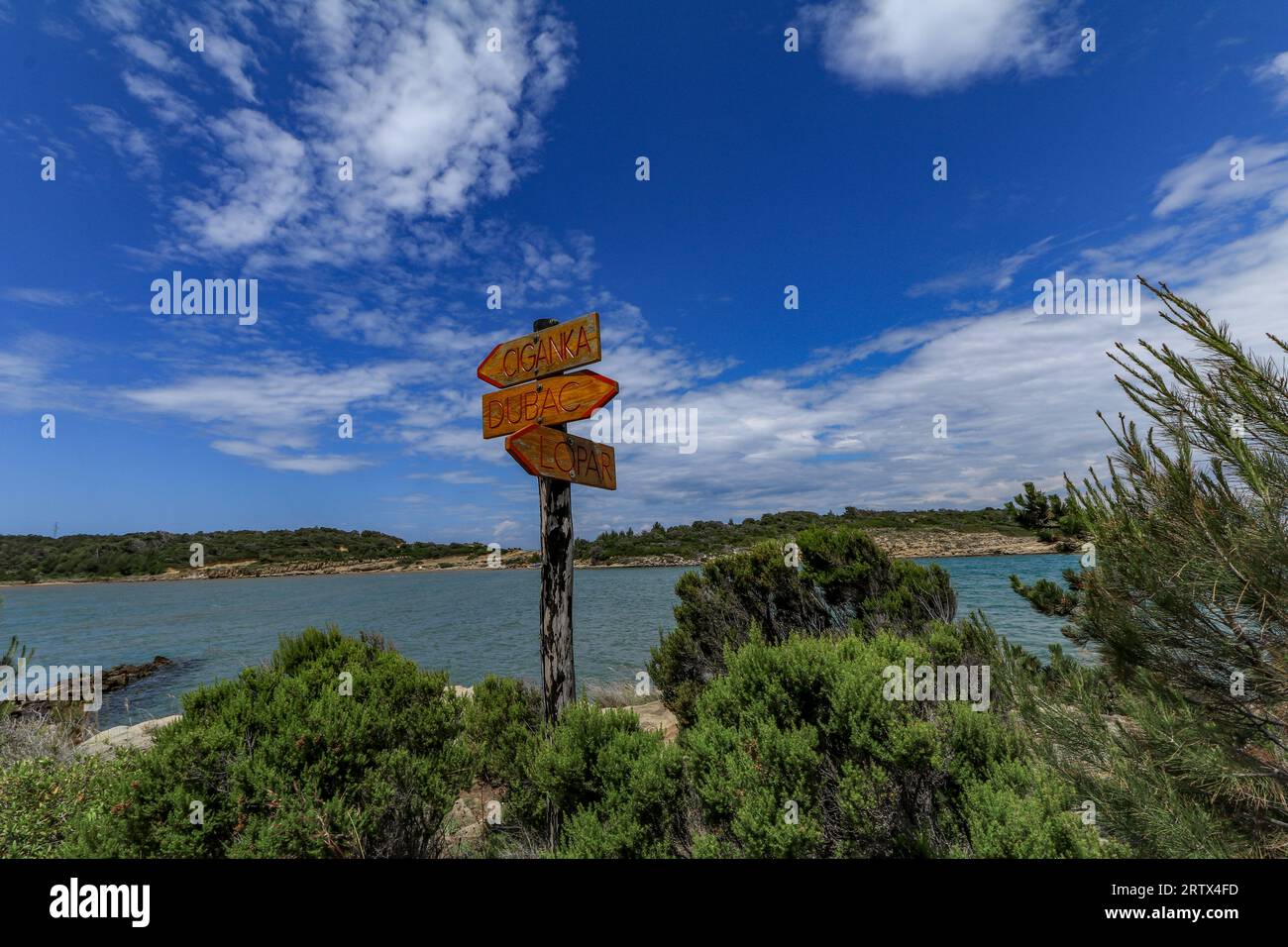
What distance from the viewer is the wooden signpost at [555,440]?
4582 mm

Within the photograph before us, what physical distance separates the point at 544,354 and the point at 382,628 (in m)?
21.5

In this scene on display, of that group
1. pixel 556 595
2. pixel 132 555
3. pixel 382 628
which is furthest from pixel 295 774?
pixel 132 555

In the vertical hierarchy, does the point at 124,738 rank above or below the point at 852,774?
below

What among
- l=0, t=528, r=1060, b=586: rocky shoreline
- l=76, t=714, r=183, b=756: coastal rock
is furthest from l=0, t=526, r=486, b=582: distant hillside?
l=76, t=714, r=183, b=756: coastal rock

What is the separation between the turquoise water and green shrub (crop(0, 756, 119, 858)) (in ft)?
10.9

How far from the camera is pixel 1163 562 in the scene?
322 centimetres

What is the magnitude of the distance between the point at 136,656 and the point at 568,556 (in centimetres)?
2285

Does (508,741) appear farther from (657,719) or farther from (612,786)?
(657,719)

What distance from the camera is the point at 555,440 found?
15.4 ft

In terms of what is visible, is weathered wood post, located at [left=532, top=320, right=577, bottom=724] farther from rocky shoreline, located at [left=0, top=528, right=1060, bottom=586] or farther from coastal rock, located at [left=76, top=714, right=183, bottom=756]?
rocky shoreline, located at [left=0, top=528, right=1060, bottom=586]

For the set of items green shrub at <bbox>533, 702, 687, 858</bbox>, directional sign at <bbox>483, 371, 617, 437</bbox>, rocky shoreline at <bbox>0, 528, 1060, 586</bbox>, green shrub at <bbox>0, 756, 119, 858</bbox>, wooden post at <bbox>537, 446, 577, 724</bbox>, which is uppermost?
directional sign at <bbox>483, 371, 617, 437</bbox>

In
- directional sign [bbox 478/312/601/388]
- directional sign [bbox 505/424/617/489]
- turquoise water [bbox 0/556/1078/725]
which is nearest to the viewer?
directional sign [bbox 505/424/617/489]

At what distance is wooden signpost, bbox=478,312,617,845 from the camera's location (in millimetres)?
4582
